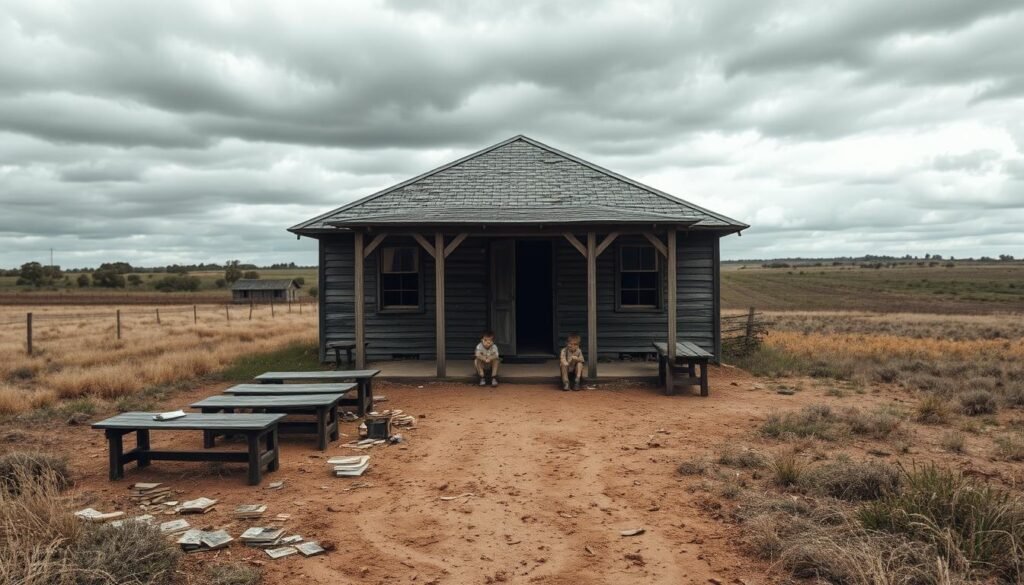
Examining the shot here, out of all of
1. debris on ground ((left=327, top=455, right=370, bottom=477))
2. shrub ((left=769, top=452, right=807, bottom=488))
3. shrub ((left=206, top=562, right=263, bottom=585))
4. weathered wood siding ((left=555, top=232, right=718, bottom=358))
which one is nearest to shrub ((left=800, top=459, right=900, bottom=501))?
shrub ((left=769, top=452, right=807, bottom=488))

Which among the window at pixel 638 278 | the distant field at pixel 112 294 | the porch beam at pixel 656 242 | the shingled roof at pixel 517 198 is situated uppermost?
the shingled roof at pixel 517 198

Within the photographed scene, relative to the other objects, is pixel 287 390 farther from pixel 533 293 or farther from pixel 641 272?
pixel 533 293

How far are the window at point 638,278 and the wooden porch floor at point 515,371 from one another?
1.47 meters

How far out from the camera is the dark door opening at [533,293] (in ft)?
51.1

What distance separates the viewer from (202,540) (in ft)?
14.3

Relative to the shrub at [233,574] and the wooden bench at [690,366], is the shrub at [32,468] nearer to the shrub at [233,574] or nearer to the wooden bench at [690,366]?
the shrub at [233,574]

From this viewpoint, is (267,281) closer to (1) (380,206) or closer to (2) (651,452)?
(1) (380,206)

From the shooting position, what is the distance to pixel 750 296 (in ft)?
184

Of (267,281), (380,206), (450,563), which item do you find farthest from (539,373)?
(267,281)

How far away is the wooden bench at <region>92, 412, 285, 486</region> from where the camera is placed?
5797 millimetres

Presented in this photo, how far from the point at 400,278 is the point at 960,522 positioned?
11.2m

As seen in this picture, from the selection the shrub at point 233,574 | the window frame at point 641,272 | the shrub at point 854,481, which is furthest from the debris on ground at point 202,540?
the window frame at point 641,272

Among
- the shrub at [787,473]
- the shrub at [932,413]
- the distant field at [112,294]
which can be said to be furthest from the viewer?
the distant field at [112,294]

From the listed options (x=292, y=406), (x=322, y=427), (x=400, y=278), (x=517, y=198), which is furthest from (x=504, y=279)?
(x=292, y=406)
